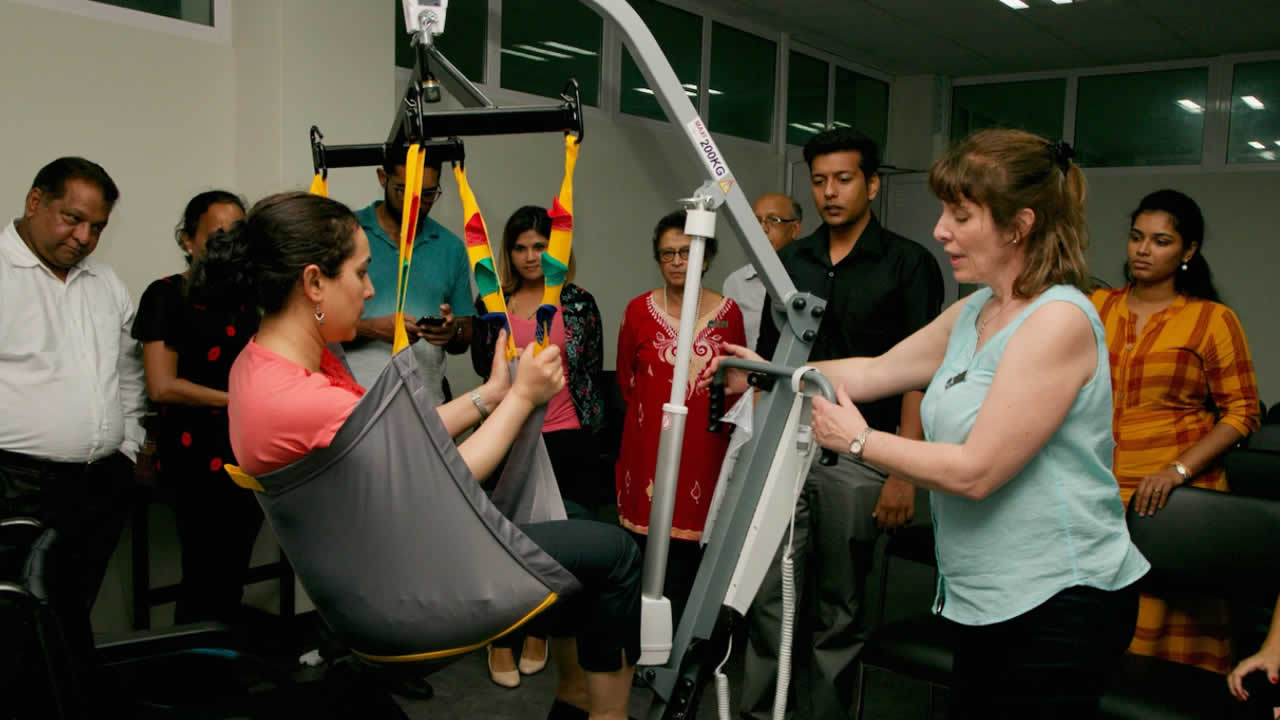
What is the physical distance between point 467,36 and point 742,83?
2455mm

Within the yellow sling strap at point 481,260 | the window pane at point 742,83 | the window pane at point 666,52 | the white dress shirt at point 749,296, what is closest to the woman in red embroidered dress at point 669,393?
the white dress shirt at point 749,296

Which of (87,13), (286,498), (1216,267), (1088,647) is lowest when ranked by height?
(1088,647)

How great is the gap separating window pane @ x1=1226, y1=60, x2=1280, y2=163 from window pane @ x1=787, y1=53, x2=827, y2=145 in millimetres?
2941

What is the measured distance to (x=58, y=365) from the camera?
2297mm

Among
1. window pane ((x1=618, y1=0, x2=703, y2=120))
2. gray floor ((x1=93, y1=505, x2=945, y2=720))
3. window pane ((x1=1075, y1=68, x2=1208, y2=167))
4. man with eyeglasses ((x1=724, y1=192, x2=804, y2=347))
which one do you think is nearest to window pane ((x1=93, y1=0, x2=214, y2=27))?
gray floor ((x1=93, y1=505, x2=945, y2=720))

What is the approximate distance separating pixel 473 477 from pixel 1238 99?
714 centimetres

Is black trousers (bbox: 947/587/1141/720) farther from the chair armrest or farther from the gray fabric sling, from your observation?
the chair armrest

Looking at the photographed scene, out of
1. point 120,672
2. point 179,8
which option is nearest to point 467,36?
point 179,8

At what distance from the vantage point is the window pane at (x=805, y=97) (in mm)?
6578

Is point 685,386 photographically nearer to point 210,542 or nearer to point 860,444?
point 860,444

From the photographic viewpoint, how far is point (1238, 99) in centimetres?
631

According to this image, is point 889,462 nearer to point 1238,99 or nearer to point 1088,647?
point 1088,647

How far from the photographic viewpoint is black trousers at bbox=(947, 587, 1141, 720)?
4.37ft

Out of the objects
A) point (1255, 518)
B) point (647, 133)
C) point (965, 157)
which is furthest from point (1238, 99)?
point (965, 157)
